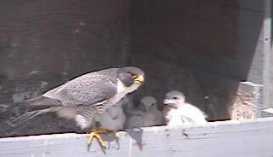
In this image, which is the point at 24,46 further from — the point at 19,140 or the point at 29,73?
the point at 19,140

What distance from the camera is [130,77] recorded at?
2070 mm

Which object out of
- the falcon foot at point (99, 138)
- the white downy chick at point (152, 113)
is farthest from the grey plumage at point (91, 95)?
the white downy chick at point (152, 113)

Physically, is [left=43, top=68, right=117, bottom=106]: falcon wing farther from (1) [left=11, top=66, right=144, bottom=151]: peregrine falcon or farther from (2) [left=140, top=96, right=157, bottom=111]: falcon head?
(2) [left=140, top=96, right=157, bottom=111]: falcon head

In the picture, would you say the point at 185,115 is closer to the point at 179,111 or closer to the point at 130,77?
the point at 179,111

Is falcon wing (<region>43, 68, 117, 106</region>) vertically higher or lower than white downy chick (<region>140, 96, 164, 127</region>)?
higher

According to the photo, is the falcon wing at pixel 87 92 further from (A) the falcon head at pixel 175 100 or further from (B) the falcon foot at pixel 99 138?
(A) the falcon head at pixel 175 100

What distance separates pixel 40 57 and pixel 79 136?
129 cm

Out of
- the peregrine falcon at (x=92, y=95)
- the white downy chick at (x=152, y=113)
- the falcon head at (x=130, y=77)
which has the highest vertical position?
the falcon head at (x=130, y=77)

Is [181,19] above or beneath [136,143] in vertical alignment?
above

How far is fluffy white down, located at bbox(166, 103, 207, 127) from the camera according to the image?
244 cm

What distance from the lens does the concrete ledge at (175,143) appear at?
181 cm

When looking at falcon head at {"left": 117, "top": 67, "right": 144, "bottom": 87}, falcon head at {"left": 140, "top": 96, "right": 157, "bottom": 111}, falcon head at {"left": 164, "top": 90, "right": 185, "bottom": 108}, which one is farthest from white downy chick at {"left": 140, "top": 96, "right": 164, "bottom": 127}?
falcon head at {"left": 117, "top": 67, "right": 144, "bottom": 87}

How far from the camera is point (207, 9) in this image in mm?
2604

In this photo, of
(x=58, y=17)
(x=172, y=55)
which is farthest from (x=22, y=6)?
(x=172, y=55)
